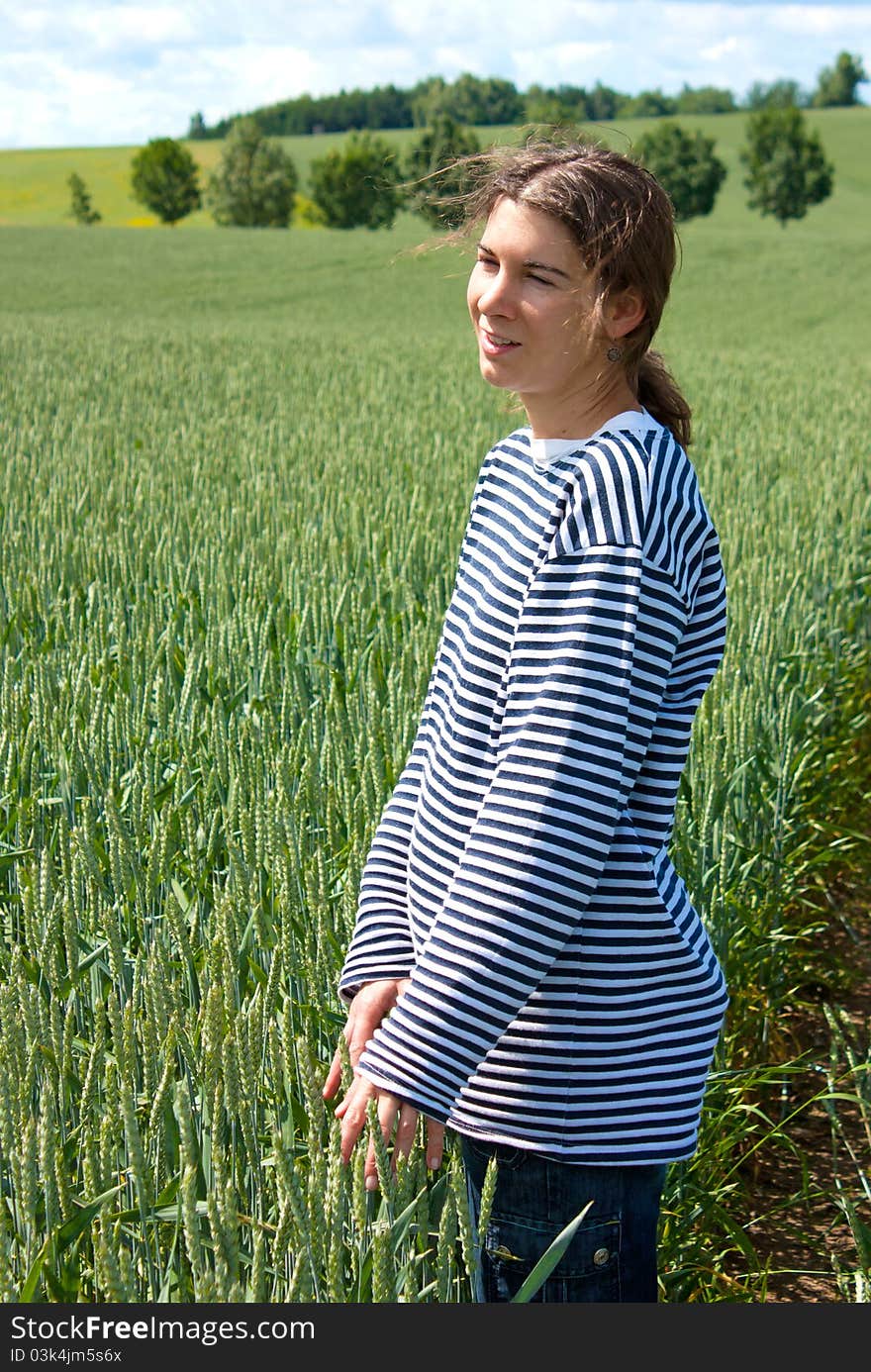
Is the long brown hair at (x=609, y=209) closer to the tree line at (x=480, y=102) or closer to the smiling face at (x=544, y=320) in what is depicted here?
the smiling face at (x=544, y=320)

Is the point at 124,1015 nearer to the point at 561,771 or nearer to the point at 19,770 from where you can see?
the point at 561,771

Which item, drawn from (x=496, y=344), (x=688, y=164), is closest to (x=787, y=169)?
(x=688, y=164)

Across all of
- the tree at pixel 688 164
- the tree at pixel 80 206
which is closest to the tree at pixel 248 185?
the tree at pixel 80 206

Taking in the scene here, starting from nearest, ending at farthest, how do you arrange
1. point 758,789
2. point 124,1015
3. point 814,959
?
point 124,1015 < point 758,789 < point 814,959

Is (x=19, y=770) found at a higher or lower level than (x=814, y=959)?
higher

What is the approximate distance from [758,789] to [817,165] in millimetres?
60131

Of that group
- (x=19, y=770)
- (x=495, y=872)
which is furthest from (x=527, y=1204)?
(x=19, y=770)

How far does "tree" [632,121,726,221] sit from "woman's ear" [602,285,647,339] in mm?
57486

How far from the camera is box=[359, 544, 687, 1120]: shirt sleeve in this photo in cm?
105

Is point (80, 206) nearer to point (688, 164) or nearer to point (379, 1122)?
point (688, 164)

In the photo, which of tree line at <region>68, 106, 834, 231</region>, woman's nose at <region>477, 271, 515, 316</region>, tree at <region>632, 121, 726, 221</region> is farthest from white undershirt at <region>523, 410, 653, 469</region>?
tree at <region>632, 121, 726, 221</region>

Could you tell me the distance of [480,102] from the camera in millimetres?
85125

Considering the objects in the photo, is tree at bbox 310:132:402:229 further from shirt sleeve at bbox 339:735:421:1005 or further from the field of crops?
shirt sleeve at bbox 339:735:421:1005

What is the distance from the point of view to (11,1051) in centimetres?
123
